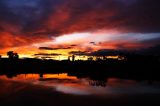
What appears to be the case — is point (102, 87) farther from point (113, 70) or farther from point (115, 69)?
point (115, 69)

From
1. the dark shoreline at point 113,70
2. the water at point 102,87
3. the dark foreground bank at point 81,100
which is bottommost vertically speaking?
the dark foreground bank at point 81,100

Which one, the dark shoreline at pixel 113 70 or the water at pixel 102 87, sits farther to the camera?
the dark shoreline at pixel 113 70

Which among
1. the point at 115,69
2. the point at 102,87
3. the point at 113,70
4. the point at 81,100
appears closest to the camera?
the point at 81,100

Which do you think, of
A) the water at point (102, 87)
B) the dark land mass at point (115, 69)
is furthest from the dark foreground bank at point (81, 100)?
the dark land mass at point (115, 69)

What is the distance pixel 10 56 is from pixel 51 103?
130035 mm

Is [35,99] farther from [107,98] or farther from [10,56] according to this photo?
[10,56]

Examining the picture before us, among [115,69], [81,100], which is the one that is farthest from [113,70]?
[81,100]

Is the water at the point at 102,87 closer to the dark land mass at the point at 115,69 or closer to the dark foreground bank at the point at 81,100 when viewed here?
the dark foreground bank at the point at 81,100

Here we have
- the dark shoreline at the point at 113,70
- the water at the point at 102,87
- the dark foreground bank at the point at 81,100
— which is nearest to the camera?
the dark foreground bank at the point at 81,100

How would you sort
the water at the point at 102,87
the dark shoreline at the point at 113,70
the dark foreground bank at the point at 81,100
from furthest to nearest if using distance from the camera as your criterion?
1. the dark shoreline at the point at 113,70
2. the water at the point at 102,87
3. the dark foreground bank at the point at 81,100

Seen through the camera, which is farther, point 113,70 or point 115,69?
point 115,69

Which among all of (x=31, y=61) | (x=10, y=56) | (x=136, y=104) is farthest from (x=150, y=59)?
(x=136, y=104)

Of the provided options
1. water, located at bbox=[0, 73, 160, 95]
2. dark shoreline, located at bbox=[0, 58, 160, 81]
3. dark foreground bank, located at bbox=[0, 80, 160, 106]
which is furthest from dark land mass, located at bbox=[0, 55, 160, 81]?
dark foreground bank, located at bbox=[0, 80, 160, 106]

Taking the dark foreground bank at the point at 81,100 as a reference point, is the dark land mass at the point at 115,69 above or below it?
above
